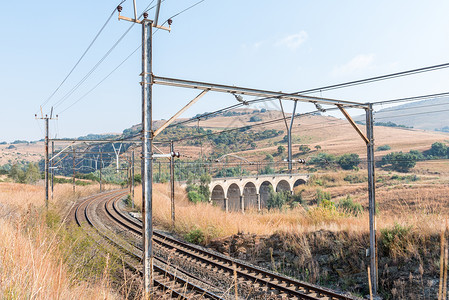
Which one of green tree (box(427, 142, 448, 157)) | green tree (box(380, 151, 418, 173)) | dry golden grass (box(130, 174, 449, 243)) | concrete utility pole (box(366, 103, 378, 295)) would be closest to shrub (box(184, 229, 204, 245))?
dry golden grass (box(130, 174, 449, 243))

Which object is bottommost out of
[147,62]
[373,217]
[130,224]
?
[130,224]

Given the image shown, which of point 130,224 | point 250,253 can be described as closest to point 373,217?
point 250,253

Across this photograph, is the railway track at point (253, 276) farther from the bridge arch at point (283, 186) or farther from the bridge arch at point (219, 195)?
the bridge arch at point (283, 186)

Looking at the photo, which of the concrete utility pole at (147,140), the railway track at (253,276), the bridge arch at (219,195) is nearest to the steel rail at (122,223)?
the railway track at (253,276)

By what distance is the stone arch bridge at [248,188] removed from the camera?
5299 cm

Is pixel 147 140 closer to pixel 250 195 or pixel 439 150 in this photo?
pixel 250 195

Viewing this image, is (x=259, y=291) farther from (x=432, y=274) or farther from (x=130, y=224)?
(x=130, y=224)

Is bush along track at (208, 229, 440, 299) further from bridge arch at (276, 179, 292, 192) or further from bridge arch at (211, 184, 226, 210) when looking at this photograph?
bridge arch at (276, 179, 292, 192)

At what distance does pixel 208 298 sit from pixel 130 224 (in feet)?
36.1

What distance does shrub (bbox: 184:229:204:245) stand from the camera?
1261cm

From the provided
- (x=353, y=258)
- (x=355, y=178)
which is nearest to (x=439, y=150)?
(x=355, y=178)

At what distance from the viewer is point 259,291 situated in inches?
292

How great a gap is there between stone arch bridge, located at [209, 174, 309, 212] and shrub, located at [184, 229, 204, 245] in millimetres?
35056

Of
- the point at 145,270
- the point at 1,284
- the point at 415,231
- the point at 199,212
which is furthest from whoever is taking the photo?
the point at 199,212
